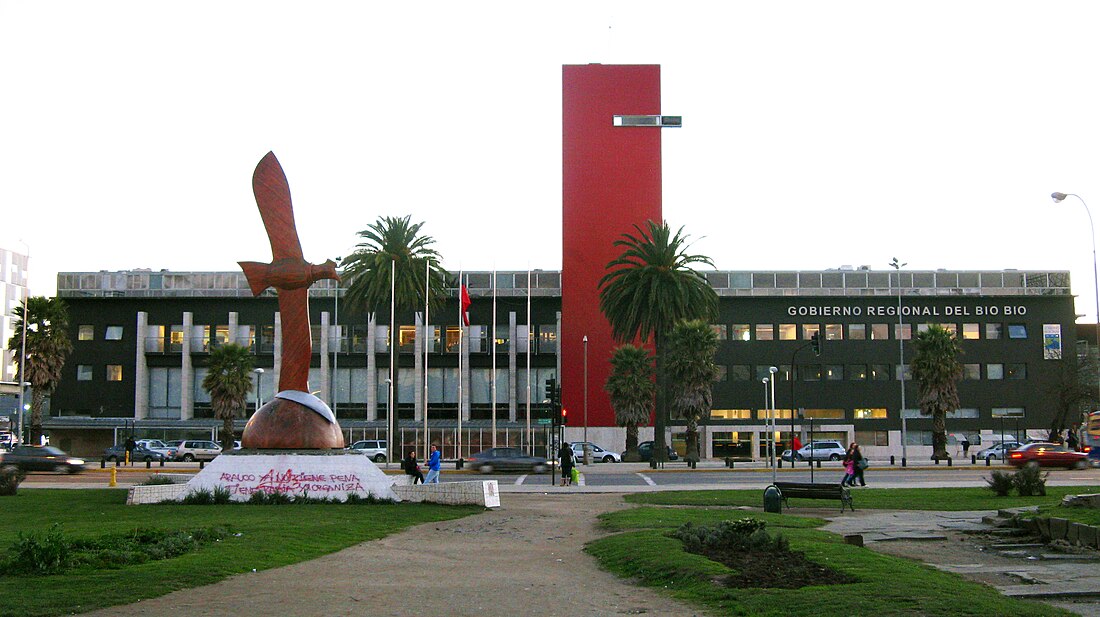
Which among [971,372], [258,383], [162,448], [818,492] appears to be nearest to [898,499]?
[818,492]

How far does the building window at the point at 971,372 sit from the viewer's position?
3029 inches

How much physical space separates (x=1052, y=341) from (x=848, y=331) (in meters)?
15.1

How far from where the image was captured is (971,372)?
77.2 meters

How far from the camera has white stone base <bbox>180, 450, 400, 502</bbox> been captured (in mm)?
28281

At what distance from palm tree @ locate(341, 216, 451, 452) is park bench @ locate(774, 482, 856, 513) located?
1541 inches

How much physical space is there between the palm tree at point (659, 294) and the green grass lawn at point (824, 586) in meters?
41.2

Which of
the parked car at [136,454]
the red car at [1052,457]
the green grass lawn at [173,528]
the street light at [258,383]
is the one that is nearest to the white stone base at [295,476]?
the green grass lawn at [173,528]

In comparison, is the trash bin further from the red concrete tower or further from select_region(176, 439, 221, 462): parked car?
the red concrete tower

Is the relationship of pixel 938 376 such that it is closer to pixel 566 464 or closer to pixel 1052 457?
pixel 1052 457

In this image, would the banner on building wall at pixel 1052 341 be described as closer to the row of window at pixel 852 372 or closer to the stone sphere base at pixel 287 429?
the row of window at pixel 852 372

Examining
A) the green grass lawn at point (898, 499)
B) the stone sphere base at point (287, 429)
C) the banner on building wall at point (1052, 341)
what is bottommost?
the green grass lawn at point (898, 499)

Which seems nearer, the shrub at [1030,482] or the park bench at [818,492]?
the park bench at [818,492]

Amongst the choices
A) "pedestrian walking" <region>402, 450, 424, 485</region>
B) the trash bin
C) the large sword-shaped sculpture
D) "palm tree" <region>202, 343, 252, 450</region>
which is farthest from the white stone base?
"palm tree" <region>202, 343, 252, 450</region>

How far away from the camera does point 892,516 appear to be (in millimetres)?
24406
